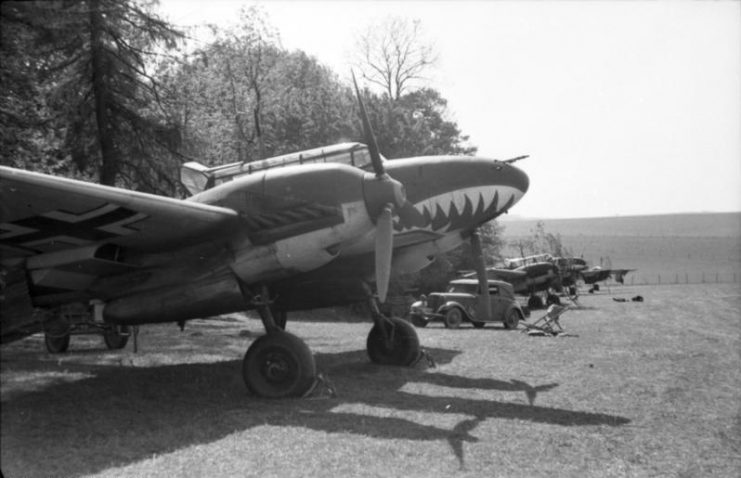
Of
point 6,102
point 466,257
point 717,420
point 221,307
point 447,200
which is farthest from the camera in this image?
point 466,257

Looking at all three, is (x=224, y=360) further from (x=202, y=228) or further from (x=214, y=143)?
(x=214, y=143)

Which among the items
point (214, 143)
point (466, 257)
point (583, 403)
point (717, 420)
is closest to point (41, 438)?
point (583, 403)

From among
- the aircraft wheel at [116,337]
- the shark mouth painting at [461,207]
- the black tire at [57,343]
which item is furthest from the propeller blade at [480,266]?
the black tire at [57,343]

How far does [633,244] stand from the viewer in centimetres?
7112

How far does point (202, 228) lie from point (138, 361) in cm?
587

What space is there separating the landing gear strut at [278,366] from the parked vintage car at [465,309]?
1428cm

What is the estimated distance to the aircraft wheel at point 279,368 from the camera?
29.3 ft

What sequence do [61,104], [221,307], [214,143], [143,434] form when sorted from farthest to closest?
1. [214,143]
2. [221,307]
3. [143,434]
4. [61,104]

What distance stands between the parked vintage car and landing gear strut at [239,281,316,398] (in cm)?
1428

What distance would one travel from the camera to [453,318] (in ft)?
75.1

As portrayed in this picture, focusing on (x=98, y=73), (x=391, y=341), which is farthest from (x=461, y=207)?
(x=98, y=73)

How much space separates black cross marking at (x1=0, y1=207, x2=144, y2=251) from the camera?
6152 millimetres

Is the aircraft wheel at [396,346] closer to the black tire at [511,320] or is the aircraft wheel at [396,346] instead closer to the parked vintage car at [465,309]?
the parked vintage car at [465,309]

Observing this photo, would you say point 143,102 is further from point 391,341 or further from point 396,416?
point 391,341
